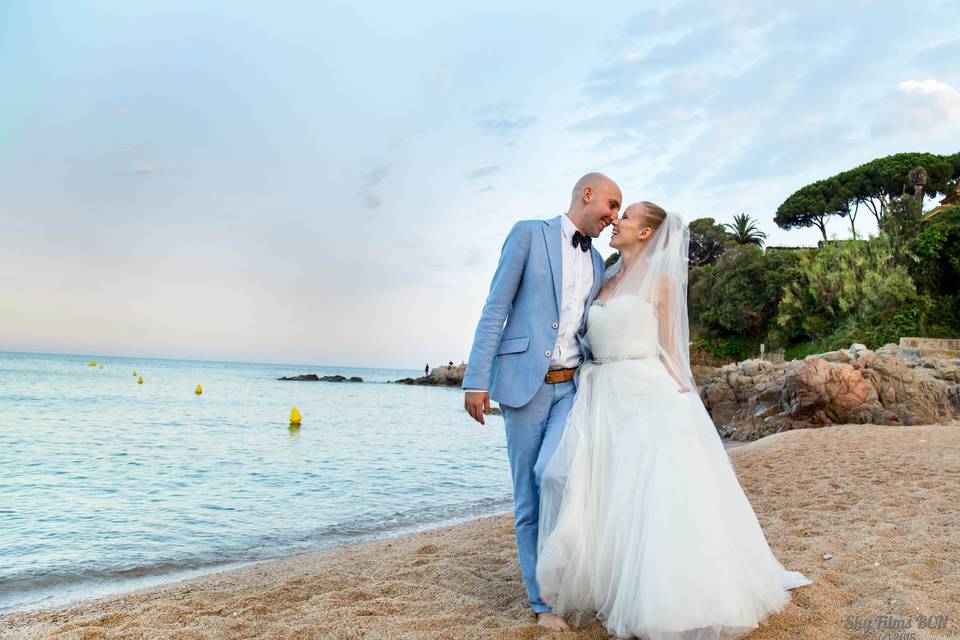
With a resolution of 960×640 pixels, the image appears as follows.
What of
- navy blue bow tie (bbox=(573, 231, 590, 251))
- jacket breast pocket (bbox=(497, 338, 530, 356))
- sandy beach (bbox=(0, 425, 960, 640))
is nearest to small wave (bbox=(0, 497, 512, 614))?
sandy beach (bbox=(0, 425, 960, 640))

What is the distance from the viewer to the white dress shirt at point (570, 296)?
139 inches

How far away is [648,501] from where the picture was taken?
293 centimetres

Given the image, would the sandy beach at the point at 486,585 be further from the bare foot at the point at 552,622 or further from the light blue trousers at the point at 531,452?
the light blue trousers at the point at 531,452

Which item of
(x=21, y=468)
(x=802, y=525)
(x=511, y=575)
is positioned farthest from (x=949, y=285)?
(x=21, y=468)

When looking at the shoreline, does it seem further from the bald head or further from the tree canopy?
the tree canopy

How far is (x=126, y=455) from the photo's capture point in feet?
41.0

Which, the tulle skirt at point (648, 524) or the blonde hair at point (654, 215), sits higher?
the blonde hair at point (654, 215)

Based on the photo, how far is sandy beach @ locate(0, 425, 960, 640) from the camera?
3.24 meters

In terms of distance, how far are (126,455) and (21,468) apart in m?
1.92

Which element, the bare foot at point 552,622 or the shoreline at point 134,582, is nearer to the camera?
the bare foot at point 552,622

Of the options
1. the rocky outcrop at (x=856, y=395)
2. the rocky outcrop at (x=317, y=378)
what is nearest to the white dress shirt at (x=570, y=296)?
the rocky outcrop at (x=856, y=395)

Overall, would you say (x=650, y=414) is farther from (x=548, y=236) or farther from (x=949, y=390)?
(x=949, y=390)

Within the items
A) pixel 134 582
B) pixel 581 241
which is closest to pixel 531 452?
pixel 581 241

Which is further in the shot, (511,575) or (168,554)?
(168,554)
